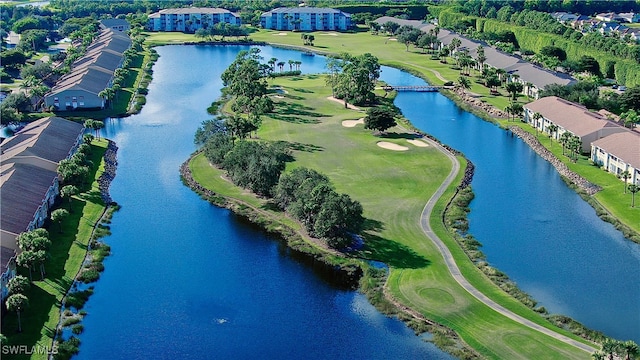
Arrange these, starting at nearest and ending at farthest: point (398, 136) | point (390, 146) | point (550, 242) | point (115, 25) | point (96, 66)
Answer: point (550, 242) → point (390, 146) → point (398, 136) → point (96, 66) → point (115, 25)

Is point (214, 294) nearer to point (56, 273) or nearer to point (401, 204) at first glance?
point (56, 273)

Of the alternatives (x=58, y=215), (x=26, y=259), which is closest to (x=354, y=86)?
(x=58, y=215)

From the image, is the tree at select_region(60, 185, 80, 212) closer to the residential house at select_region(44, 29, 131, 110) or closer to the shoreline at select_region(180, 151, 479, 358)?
the shoreline at select_region(180, 151, 479, 358)

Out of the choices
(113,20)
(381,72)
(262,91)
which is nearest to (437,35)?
(381,72)

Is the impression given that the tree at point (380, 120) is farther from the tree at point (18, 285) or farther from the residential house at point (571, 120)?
the tree at point (18, 285)

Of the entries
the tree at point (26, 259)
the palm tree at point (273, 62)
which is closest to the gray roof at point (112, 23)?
the palm tree at point (273, 62)

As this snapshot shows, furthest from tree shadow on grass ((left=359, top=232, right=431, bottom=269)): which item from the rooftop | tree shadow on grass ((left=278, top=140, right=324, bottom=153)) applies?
the rooftop
